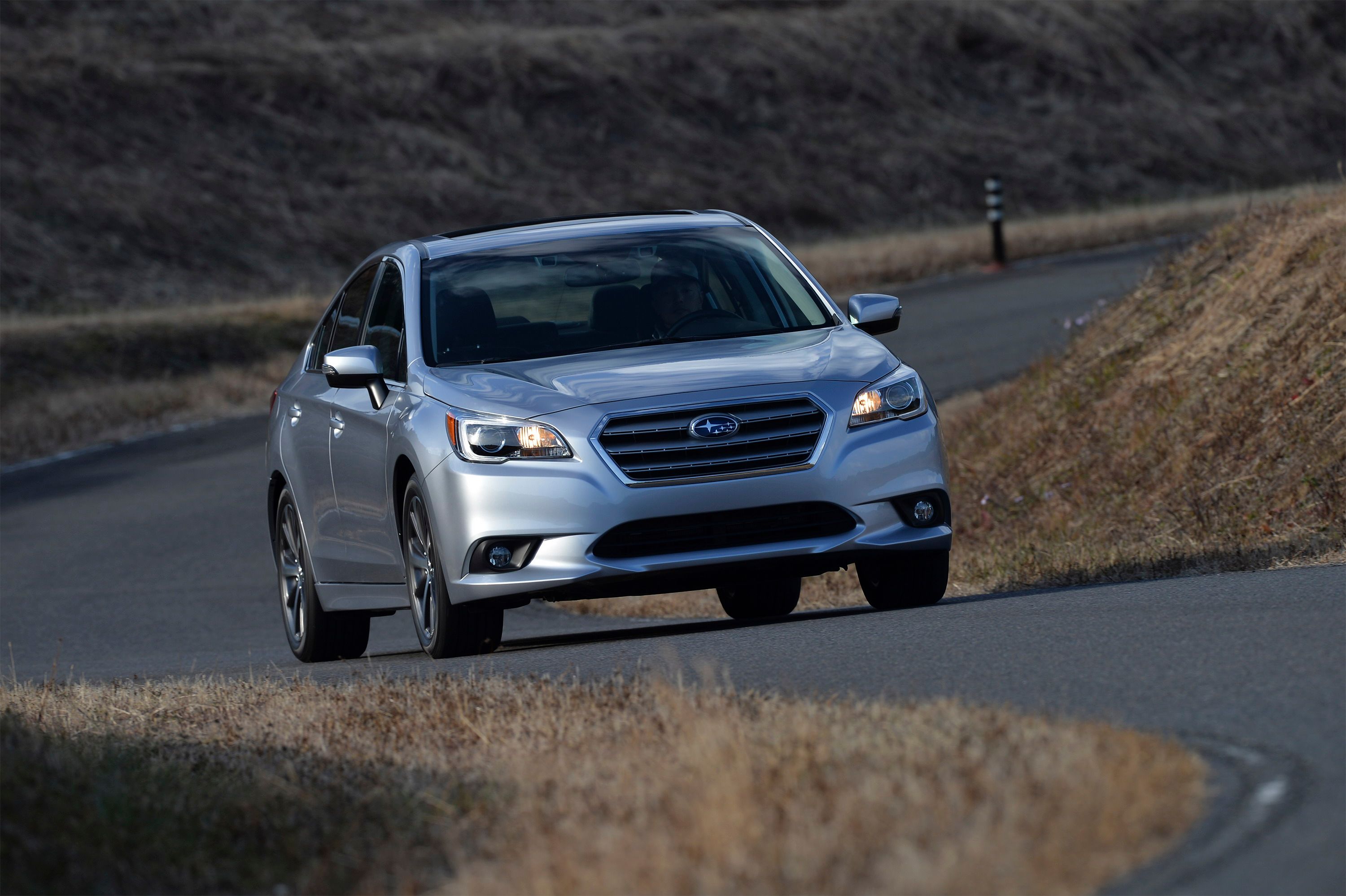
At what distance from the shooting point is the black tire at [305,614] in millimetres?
10250

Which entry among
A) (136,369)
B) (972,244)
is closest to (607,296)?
(136,369)

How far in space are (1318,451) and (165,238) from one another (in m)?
34.2

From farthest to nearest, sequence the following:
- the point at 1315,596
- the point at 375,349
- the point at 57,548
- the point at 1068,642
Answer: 1. the point at 57,548
2. the point at 375,349
3. the point at 1315,596
4. the point at 1068,642

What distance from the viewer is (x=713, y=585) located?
834cm

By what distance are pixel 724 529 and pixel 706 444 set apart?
0.36 meters

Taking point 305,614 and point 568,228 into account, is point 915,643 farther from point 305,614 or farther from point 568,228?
point 305,614

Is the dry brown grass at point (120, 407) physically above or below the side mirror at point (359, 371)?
below

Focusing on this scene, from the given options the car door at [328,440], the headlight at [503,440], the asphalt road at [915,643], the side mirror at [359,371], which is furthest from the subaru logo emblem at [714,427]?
the car door at [328,440]

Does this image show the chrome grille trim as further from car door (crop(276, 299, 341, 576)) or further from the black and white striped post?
the black and white striped post

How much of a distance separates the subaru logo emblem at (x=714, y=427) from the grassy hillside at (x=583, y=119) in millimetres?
30214

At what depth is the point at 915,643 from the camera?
24.3 feet

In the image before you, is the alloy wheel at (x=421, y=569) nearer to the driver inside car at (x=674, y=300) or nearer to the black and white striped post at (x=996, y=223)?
the driver inside car at (x=674, y=300)

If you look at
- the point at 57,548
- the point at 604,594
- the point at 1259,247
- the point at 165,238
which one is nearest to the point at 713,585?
the point at 604,594

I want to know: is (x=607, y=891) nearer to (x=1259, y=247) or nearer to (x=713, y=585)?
(x=713, y=585)
